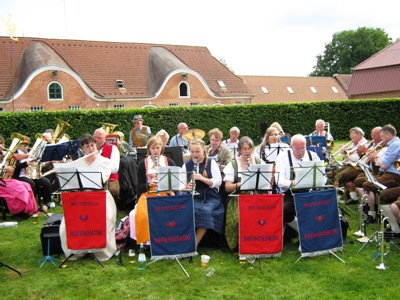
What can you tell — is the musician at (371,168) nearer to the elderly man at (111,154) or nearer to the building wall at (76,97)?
the elderly man at (111,154)

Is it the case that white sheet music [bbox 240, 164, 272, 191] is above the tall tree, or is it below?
below

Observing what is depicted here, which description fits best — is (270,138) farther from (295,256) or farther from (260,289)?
(260,289)

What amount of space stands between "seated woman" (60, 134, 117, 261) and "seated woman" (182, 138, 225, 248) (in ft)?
4.03

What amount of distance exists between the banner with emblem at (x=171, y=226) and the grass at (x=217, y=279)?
25cm

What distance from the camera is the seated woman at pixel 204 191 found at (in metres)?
6.51

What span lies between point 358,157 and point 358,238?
9.46 ft

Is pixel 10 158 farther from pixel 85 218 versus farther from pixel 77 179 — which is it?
pixel 85 218

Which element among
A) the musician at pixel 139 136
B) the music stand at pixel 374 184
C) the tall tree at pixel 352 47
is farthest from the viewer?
the tall tree at pixel 352 47

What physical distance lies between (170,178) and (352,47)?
63.5m

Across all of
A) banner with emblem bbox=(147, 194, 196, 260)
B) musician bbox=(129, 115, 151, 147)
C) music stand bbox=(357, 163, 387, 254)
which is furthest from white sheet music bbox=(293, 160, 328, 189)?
musician bbox=(129, 115, 151, 147)

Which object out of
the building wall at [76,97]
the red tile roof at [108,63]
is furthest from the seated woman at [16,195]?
the red tile roof at [108,63]

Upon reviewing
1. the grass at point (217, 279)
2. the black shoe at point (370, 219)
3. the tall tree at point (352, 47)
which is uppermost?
the tall tree at point (352, 47)

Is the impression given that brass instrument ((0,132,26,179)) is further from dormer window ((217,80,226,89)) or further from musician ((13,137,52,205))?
dormer window ((217,80,226,89))

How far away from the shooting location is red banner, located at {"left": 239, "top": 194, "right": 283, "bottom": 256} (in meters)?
5.94
